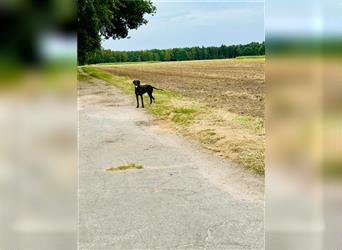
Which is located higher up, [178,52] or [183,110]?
[178,52]

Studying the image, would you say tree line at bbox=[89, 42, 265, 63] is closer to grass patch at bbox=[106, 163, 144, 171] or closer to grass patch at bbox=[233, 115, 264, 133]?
grass patch at bbox=[106, 163, 144, 171]

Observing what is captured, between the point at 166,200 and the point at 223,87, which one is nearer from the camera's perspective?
the point at 166,200

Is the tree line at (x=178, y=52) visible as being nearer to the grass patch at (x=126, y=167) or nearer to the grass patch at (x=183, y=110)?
the grass patch at (x=126, y=167)

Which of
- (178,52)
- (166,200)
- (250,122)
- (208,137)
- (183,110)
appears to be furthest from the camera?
(183,110)

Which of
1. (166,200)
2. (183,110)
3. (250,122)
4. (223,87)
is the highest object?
(223,87)

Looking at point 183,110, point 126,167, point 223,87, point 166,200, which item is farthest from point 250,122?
point 223,87

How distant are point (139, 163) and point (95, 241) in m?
2.45

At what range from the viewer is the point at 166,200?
3.74 meters

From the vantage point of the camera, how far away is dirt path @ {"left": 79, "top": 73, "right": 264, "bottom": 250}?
9.44 feet

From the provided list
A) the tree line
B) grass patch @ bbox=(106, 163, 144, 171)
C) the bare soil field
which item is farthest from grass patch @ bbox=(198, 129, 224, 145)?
the tree line

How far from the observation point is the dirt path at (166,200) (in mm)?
2877

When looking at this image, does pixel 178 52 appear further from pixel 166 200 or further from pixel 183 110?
pixel 183 110

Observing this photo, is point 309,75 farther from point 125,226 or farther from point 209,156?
point 209,156

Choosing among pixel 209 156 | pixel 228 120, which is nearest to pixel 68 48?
pixel 209 156
